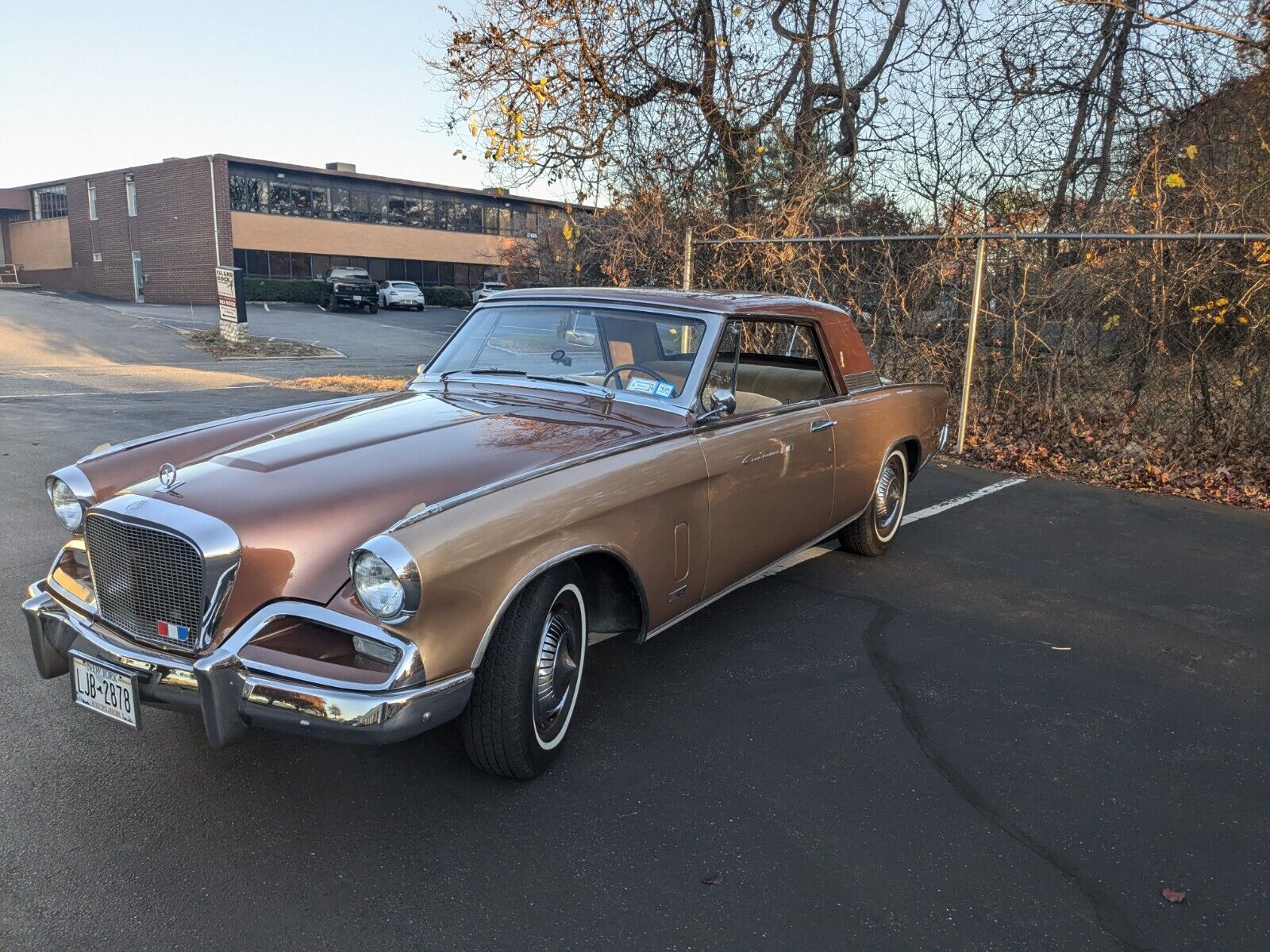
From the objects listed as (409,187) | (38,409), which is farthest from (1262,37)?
(409,187)

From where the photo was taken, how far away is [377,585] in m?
2.48

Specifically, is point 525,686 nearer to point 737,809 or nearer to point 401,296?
point 737,809

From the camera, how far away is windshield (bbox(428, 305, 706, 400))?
12.9 feet

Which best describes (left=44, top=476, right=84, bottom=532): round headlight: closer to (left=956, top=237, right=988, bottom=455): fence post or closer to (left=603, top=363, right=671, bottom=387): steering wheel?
(left=603, top=363, right=671, bottom=387): steering wheel

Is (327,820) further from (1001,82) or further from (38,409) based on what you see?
(1001,82)

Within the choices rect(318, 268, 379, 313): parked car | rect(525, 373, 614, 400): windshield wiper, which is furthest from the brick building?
rect(525, 373, 614, 400): windshield wiper

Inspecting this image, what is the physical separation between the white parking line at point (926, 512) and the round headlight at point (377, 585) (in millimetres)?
2386

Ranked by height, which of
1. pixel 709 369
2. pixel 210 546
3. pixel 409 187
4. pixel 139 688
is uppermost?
pixel 409 187

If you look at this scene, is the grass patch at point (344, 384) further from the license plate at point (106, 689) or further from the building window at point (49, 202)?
the building window at point (49, 202)

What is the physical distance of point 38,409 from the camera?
1088 cm

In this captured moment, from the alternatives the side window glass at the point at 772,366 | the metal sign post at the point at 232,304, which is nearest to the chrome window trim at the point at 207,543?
the side window glass at the point at 772,366

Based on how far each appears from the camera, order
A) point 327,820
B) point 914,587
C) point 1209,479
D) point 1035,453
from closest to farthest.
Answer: point 327,820 → point 914,587 → point 1209,479 → point 1035,453

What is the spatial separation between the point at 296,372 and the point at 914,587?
578 inches

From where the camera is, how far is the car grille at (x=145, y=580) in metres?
2.62
